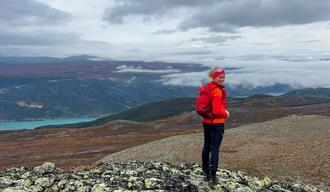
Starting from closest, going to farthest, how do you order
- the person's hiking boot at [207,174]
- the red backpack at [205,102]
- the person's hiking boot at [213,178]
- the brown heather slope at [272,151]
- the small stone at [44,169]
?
the red backpack at [205,102]
the person's hiking boot at [213,178]
the person's hiking boot at [207,174]
the small stone at [44,169]
the brown heather slope at [272,151]

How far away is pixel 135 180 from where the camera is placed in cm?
1819

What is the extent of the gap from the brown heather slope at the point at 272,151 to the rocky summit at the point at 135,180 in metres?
6.36

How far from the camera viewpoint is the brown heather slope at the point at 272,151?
28.7 metres

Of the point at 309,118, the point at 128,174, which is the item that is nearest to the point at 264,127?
the point at 309,118

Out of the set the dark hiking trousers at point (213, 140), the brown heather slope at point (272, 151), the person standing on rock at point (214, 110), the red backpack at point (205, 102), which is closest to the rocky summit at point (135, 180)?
the dark hiking trousers at point (213, 140)

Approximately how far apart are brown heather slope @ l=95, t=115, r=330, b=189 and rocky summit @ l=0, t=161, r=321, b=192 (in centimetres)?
636

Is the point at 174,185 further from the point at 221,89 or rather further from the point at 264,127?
the point at 264,127

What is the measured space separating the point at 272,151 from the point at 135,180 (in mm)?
19609

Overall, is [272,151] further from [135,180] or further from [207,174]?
[135,180]

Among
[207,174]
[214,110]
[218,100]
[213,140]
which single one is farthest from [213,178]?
[218,100]

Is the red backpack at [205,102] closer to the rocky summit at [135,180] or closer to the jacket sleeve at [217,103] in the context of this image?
the jacket sleeve at [217,103]

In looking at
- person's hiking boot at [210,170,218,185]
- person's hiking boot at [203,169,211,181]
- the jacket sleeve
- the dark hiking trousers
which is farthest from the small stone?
the jacket sleeve

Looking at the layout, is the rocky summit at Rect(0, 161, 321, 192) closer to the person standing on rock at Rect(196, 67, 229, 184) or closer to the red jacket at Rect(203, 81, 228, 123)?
the person standing on rock at Rect(196, 67, 229, 184)

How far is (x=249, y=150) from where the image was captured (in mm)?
35969
